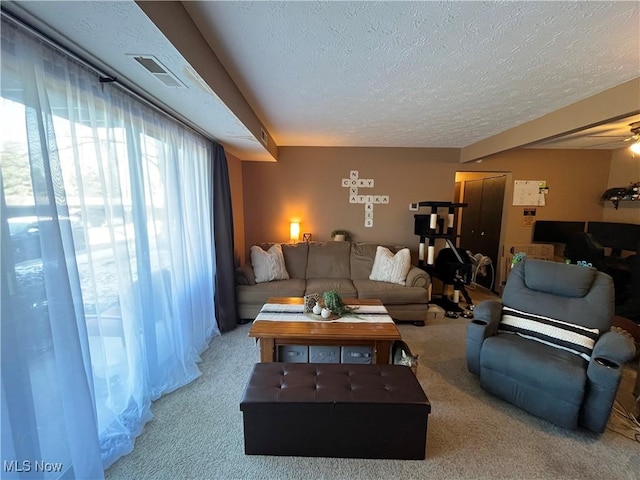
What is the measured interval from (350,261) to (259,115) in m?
2.26

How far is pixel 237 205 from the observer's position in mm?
3857

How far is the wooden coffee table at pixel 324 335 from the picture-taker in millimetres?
1979

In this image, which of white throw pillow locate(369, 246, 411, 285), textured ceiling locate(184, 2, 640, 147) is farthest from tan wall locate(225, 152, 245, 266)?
white throw pillow locate(369, 246, 411, 285)

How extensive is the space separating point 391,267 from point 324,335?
1.80 metres

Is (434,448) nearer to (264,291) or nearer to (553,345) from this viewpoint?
(553,345)

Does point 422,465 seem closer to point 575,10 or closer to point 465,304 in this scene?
point 575,10

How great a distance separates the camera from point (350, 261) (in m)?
3.79

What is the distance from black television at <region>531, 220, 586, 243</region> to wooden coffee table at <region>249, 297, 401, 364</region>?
3.77 m

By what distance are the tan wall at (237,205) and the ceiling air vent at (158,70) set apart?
2.10 metres

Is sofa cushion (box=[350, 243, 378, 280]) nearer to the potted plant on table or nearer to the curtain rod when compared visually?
the potted plant on table

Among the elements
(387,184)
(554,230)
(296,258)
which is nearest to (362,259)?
(296,258)

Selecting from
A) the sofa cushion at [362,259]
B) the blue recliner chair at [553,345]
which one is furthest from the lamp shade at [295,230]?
the blue recliner chair at [553,345]

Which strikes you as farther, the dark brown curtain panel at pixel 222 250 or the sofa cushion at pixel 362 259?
the sofa cushion at pixel 362 259

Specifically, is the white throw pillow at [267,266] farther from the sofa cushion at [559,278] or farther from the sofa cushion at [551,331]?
the sofa cushion at [559,278]
